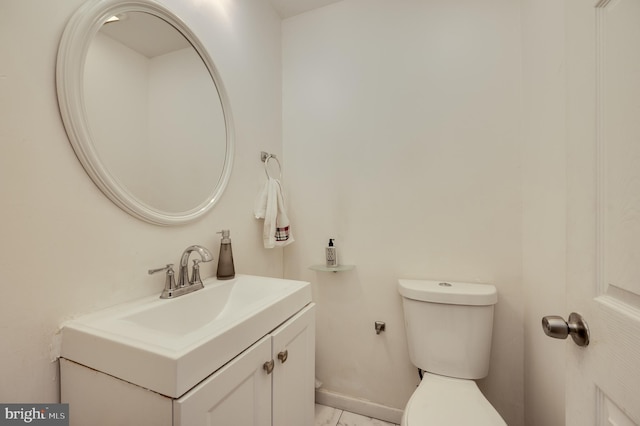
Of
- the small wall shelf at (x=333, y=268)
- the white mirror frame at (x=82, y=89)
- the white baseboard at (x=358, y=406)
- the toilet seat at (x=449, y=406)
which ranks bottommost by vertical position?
the white baseboard at (x=358, y=406)

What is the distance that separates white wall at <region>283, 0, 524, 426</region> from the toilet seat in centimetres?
31

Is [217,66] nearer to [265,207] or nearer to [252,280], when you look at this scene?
[265,207]

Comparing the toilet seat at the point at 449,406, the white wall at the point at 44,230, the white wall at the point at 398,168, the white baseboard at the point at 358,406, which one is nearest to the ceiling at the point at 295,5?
the white wall at the point at 398,168

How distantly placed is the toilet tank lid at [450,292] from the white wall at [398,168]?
74mm

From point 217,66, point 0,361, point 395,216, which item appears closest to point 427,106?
point 395,216

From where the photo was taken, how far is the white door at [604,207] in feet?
1.22

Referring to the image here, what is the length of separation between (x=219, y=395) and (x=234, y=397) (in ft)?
0.21

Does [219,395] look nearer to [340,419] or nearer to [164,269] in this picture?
[164,269]

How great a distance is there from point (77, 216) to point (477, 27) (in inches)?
68.9

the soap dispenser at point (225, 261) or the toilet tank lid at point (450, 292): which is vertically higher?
the soap dispenser at point (225, 261)

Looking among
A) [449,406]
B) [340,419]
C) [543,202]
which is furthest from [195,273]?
[543,202]

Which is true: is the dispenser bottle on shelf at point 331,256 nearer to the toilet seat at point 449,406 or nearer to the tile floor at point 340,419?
the toilet seat at point 449,406

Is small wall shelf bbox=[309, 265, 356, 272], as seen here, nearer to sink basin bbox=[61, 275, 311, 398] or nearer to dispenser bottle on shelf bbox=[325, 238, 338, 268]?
dispenser bottle on shelf bbox=[325, 238, 338, 268]

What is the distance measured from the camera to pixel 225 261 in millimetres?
1055
